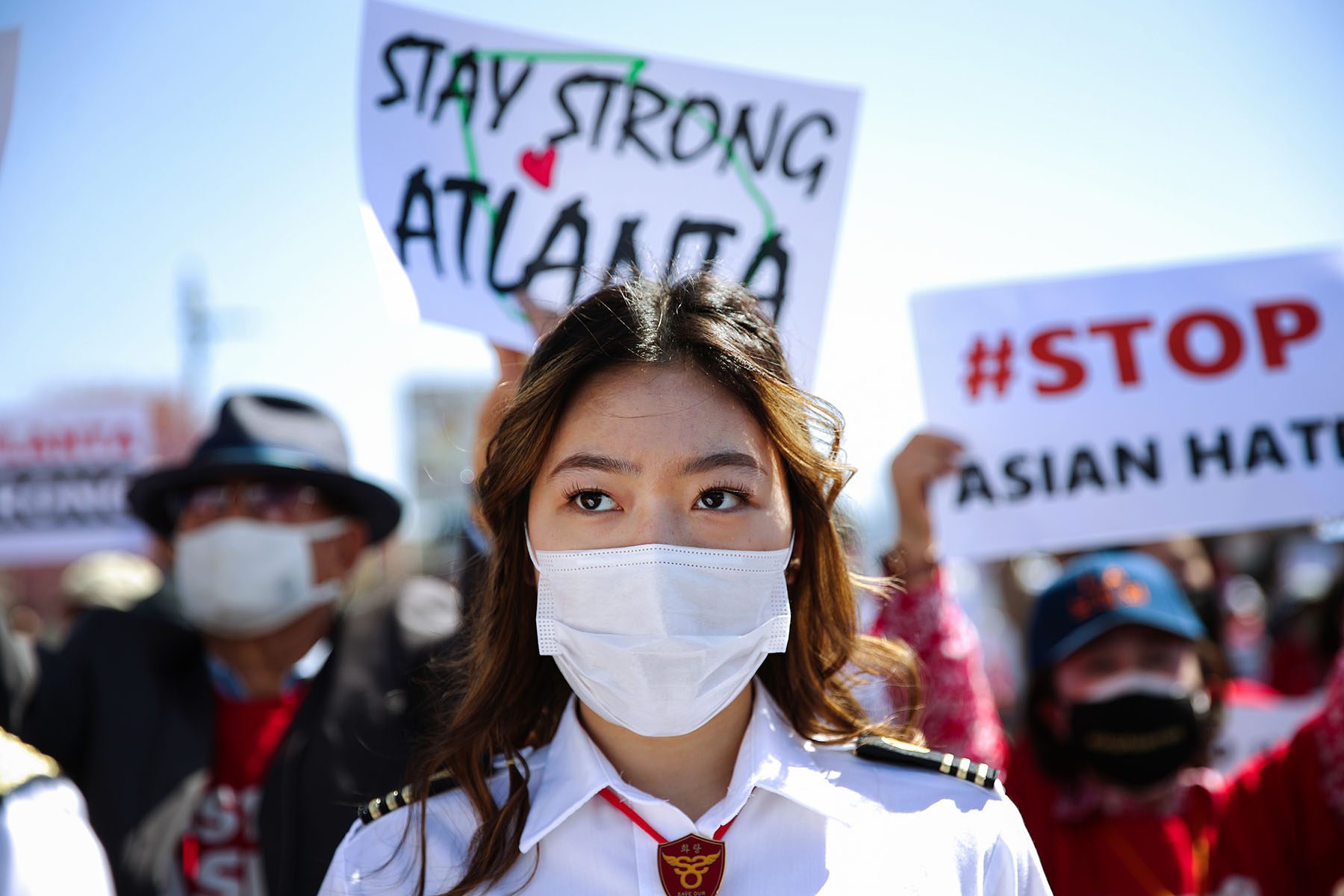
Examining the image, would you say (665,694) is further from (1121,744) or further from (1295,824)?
(1295,824)

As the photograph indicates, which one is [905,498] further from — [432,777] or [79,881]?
[79,881]

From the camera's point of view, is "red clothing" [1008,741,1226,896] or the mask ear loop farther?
"red clothing" [1008,741,1226,896]

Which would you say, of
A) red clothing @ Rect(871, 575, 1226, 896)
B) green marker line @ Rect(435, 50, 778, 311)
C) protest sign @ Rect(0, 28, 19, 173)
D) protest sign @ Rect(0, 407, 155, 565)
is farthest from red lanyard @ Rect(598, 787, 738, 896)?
protest sign @ Rect(0, 407, 155, 565)

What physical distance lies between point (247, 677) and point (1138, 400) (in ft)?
9.78

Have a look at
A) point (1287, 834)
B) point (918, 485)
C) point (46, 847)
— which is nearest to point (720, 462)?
point (46, 847)

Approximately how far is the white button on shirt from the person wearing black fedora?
0.69 metres

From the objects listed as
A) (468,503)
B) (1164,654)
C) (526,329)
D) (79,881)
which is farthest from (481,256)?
(1164,654)

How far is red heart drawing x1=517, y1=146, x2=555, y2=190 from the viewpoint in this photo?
3510 millimetres

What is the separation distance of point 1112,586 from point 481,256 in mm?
2205

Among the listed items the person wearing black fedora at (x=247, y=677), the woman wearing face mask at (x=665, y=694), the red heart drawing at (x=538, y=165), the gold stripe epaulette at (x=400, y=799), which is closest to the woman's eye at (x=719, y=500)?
the woman wearing face mask at (x=665, y=694)

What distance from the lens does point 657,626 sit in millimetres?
1880

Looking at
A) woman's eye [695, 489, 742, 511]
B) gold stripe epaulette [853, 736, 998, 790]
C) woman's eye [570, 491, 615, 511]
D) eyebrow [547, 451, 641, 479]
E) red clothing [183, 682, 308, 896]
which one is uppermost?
eyebrow [547, 451, 641, 479]

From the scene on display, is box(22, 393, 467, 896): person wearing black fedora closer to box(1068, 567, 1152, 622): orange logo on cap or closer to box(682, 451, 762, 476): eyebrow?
box(682, 451, 762, 476): eyebrow

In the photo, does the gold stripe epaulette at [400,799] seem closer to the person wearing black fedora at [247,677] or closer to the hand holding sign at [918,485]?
the person wearing black fedora at [247,677]
